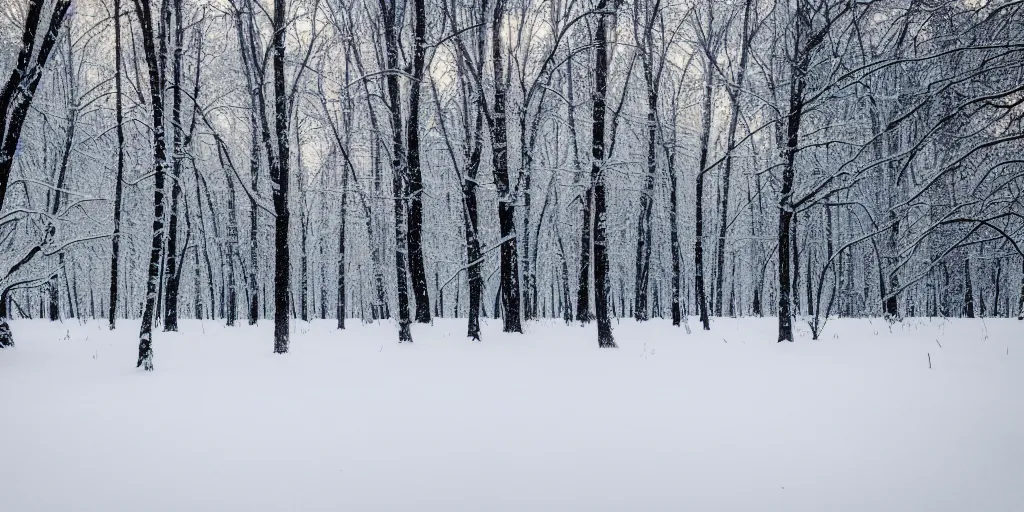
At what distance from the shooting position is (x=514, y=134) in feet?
72.0

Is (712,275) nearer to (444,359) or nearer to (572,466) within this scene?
(444,359)

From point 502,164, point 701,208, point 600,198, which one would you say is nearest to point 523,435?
point 600,198

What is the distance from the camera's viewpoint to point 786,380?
7223mm

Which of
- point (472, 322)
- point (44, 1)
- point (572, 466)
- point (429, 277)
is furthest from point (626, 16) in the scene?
point (429, 277)

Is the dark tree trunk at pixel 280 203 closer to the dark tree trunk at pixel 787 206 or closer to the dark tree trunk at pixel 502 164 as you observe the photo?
the dark tree trunk at pixel 502 164

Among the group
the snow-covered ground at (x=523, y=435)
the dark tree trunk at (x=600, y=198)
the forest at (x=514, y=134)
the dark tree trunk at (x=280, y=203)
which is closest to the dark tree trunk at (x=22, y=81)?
the forest at (x=514, y=134)

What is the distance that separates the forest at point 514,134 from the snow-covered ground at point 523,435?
1.51 metres

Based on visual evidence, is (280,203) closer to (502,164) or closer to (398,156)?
(398,156)

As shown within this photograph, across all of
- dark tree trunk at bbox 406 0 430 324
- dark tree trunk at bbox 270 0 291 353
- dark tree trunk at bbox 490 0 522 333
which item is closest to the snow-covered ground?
dark tree trunk at bbox 270 0 291 353

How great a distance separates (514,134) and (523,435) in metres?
18.5

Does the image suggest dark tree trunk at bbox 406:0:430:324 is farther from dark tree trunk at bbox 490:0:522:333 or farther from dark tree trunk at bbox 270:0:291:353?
dark tree trunk at bbox 270:0:291:353

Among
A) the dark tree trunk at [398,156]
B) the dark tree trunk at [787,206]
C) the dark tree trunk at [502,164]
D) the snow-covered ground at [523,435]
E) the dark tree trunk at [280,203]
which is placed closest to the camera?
the snow-covered ground at [523,435]

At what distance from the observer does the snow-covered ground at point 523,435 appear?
3.45 metres

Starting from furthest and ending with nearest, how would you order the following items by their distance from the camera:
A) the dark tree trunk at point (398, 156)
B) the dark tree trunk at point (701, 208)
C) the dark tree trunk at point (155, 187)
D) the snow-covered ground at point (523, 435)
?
the dark tree trunk at point (701, 208) → the dark tree trunk at point (398, 156) → the dark tree trunk at point (155, 187) → the snow-covered ground at point (523, 435)
